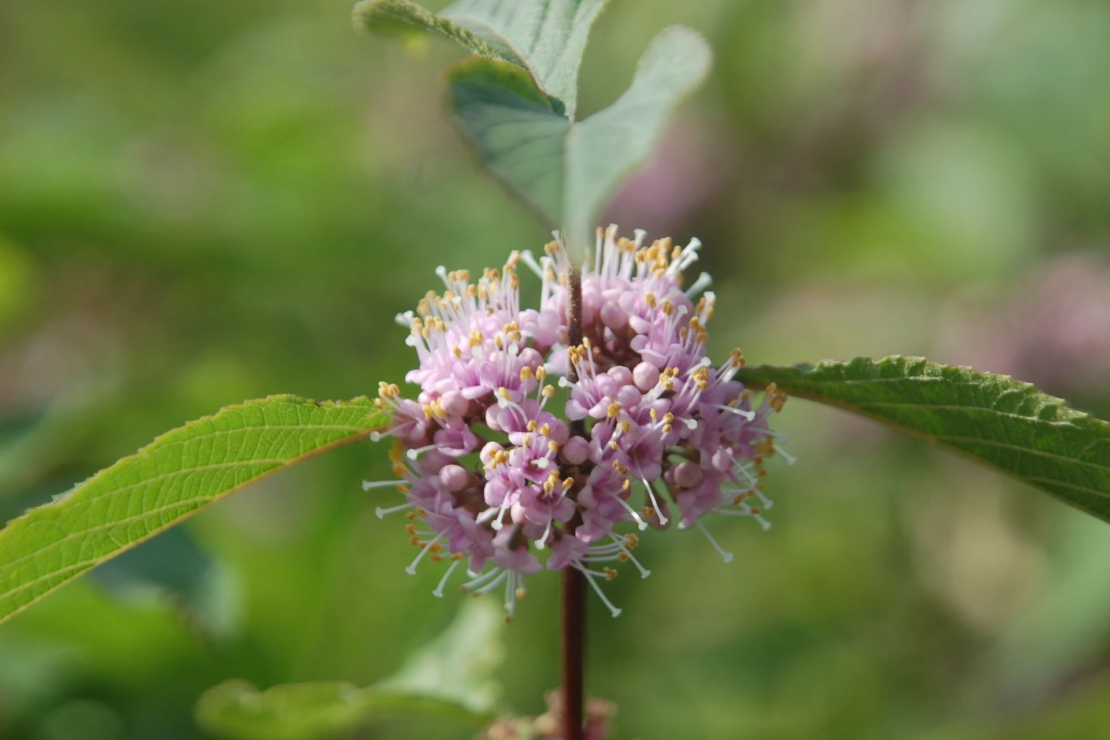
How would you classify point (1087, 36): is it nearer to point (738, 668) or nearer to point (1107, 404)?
point (1107, 404)

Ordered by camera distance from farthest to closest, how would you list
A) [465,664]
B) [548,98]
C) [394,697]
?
1. [465,664]
2. [394,697]
3. [548,98]

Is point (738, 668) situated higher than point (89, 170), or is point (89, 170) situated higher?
point (89, 170)

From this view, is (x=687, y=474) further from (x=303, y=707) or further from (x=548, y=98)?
(x=303, y=707)

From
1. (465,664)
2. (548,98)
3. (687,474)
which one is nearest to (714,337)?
(465,664)

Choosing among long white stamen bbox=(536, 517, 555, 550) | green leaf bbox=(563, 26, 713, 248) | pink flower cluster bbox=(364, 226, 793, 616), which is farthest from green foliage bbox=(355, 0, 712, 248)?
long white stamen bbox=(536, 517, 555, 550)

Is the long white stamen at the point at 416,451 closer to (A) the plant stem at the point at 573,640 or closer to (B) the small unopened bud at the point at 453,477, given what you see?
(B) the small unopened bud at the point at 453,477

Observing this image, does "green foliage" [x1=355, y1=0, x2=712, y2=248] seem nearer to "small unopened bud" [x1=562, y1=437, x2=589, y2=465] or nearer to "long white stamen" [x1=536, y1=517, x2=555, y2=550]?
"small unopened bud" [x1=562, y1=437, x2=589, y2=465]

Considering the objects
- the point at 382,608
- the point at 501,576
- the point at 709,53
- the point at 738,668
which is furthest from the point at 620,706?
the point at 709,53
